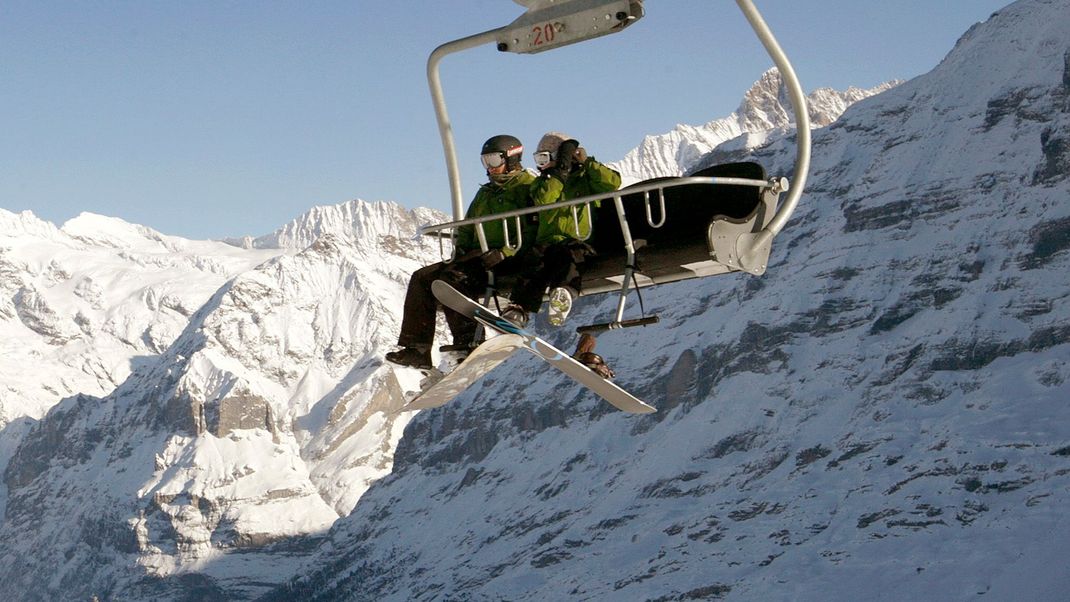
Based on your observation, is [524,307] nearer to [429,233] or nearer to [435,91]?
[429,233]

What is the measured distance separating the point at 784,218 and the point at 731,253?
52 cm

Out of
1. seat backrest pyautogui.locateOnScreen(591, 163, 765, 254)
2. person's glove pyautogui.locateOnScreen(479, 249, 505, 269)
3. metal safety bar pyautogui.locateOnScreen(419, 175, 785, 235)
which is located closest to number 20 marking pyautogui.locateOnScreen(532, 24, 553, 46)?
metal safety bar pyautogui.locateOnScreen(419, 175, 785, 235)

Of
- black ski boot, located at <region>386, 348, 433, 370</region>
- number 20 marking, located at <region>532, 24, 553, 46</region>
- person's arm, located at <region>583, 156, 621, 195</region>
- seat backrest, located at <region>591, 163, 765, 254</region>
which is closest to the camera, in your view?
number 20 marking, located at <region>532, 24, 553, 46</region>

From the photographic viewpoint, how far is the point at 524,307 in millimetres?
15367

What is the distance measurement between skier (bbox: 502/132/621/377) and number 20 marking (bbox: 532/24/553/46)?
92.2 inches

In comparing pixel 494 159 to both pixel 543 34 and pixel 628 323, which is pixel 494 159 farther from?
pixel 543 34

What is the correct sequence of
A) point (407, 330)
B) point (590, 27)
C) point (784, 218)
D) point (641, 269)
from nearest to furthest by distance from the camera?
point (590, 27) < point (784, 218) < point (641, 269) < point (407, 330)

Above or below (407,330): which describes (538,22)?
above

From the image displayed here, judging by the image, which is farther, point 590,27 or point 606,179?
point 606,179

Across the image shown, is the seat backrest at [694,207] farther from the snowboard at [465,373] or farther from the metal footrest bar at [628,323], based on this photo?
the snowboard at [465,373]

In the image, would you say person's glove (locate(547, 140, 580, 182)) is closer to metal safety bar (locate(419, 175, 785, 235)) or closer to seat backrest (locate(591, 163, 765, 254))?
seat backrest (locate(591, 163, 765, 254))

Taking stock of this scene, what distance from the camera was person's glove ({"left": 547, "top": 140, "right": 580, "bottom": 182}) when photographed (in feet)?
49.4

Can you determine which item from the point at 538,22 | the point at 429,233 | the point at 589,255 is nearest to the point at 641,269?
the point at 589,255

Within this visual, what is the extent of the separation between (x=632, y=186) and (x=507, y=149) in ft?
7.83
